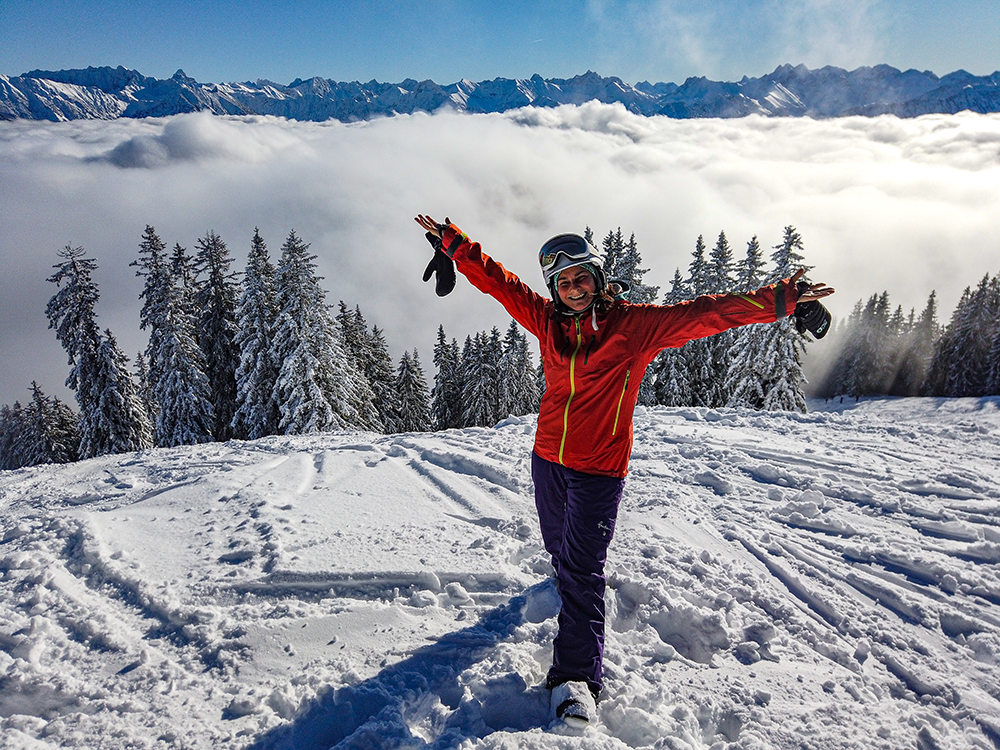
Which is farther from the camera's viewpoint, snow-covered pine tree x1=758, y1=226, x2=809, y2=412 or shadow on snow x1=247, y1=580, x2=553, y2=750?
snow-covered pine tree x1=758, y1=226, x2=809, y2=412

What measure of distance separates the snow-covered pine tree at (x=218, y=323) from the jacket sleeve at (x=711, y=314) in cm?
2963

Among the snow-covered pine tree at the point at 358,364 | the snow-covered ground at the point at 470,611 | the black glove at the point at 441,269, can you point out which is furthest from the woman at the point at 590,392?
the snow-covered pine tree at the point at 358,364

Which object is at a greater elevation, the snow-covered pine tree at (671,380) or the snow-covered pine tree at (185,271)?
the snow-covered pine tree at (185,271)

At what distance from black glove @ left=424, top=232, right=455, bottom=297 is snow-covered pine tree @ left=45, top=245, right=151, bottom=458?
26.1 metres

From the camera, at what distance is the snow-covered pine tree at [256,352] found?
81.9 feet

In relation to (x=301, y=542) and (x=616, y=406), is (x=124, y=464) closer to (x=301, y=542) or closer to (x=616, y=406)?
(x=301, y=542)

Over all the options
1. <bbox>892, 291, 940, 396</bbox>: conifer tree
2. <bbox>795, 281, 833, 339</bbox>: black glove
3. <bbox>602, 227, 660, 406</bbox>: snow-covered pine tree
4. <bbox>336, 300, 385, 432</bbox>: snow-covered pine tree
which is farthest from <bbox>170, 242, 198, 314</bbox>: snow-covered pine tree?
<bbox>892, 291, 940, 396</bbox>: conifer tree

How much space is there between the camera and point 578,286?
3080 millimetres

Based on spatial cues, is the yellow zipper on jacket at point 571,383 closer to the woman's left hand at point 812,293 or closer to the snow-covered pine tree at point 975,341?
the woman's left hand at point 812,293

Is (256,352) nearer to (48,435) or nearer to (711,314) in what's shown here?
(48,435)

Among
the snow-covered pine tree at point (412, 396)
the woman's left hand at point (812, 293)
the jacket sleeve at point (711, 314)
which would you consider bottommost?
the snow-covered pine tree at point (412, 396)

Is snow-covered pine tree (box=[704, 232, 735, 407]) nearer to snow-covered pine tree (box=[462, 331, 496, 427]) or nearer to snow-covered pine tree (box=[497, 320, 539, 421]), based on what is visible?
snow-covered pine tree (box=[497, 320, 539, 421])

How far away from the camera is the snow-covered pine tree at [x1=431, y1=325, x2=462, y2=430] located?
40.2 m

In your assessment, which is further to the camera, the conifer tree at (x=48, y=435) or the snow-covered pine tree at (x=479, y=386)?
the snow-covered pine tree at (x=479, y=386)
